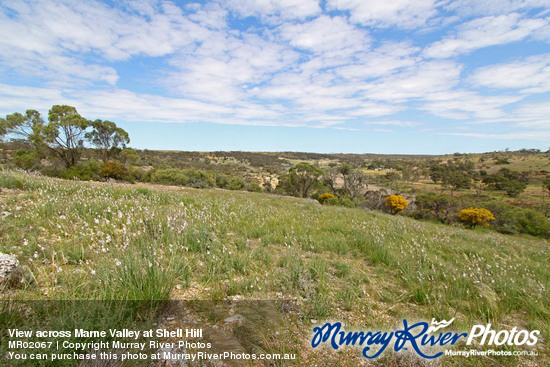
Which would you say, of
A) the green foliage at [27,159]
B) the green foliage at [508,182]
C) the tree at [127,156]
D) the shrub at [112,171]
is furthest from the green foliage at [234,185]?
the green foliage at [508,182]

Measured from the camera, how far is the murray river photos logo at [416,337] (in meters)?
2.40

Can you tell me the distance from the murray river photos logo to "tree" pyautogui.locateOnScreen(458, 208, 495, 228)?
3101 centimetres

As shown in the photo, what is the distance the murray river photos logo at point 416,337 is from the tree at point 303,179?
39775 millimetres

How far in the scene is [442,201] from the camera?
3362cm

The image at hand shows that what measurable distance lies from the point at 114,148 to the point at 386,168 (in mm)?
95304

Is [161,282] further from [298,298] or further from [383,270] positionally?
[383,270]

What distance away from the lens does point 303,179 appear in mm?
43125

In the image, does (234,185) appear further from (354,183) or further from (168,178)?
(354,183)

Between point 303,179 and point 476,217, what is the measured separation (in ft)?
82.4

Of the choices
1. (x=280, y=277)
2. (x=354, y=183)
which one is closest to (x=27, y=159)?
(x=280, y=277)

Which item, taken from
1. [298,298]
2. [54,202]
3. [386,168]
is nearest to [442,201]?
[298,298]

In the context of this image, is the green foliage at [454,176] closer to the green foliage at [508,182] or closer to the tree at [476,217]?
the green foliage at [508,182]

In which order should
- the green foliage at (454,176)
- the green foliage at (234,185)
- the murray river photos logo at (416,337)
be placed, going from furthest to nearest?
1. the green foliage at (454,176)
2. the green foliage at (234,185)
3. the murray river photos logo at (416,337)

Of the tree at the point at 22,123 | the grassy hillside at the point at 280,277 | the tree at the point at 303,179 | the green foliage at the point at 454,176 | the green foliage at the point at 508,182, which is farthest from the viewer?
the green foliage at the point at 454,176
